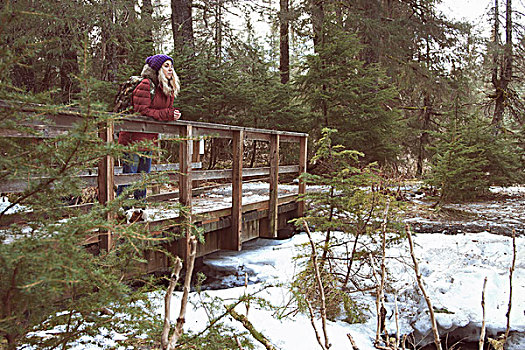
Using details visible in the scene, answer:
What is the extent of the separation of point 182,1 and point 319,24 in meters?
4.04

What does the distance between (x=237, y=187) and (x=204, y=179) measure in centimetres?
69

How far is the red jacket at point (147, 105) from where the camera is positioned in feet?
15.1

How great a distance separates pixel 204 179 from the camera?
643 cm

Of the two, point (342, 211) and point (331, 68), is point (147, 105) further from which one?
point (331, 68)

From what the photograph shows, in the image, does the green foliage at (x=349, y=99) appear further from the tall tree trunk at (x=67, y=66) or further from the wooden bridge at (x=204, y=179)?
the tall tree trunk at (x=67, y=66)

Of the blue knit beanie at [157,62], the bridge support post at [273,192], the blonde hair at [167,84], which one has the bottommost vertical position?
the bridge support post at [273,192]

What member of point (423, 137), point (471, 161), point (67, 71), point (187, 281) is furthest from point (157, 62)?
point (423, 137)

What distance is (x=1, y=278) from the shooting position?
1.35 meters

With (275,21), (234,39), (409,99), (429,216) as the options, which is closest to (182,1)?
(234,39)

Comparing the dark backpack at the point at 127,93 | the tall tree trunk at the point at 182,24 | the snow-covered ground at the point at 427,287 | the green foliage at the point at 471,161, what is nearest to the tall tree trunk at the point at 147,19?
the tall tree trunk at the point at 182,24

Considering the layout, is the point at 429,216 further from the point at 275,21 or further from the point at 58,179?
the point at 58,179

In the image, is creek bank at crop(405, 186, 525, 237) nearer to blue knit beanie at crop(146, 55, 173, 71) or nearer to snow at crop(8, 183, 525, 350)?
snow at crop(8, 183, 525, 350)

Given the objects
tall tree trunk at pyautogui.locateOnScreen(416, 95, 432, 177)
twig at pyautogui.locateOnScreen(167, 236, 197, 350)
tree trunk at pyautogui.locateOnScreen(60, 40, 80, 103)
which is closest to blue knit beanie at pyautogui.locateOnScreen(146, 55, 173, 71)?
twig at pyautogui.locateOnScreen(167, 236, 197, 350)

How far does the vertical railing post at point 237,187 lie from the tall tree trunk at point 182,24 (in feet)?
19.3
